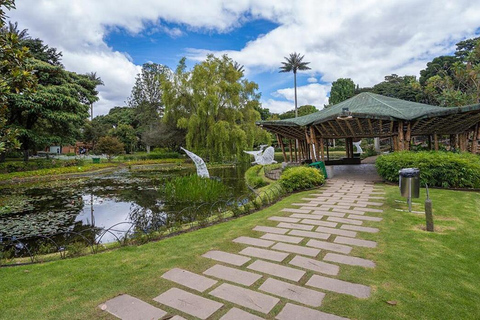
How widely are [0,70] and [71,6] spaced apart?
5.45 meters

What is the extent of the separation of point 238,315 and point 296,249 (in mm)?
1415

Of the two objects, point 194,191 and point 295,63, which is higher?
point 295,63

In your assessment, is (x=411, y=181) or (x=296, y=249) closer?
(x=296, y=249)

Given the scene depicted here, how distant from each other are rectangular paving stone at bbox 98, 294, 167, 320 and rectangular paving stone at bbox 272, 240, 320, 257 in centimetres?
164

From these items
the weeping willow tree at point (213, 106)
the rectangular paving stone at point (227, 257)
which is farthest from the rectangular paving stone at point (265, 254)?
the weeping willow tree at point (213, 106)

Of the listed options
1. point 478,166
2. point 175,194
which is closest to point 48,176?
point 175,194

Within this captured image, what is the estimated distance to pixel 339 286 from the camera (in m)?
2.20

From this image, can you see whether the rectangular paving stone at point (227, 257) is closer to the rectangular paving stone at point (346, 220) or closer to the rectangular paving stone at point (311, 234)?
the rectangular paving stone at point (311, 234)

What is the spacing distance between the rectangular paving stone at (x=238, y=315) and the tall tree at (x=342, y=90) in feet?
140

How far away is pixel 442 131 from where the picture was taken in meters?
11.2

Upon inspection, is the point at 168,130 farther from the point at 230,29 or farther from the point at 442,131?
the point at 442,131

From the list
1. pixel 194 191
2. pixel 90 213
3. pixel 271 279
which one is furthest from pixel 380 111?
pixel 90 213

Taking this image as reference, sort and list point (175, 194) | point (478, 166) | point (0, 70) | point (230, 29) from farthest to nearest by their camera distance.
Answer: point (230, 29) → point (175, 194) → point (478, 166) → point (0, 70)

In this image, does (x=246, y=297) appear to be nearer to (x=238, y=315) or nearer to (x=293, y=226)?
(x=238, y=315)
